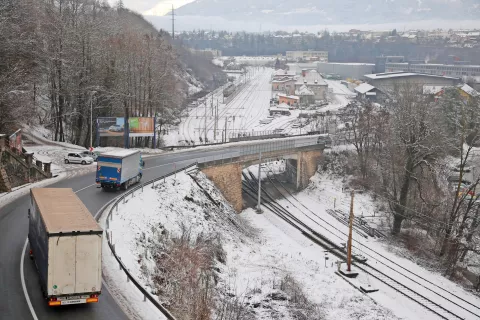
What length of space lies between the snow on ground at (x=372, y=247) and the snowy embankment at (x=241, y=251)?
5.75 feet

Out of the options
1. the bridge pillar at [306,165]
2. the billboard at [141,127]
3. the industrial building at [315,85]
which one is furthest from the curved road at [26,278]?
the industrial building at [315,85]

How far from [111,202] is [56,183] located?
7.18 meters

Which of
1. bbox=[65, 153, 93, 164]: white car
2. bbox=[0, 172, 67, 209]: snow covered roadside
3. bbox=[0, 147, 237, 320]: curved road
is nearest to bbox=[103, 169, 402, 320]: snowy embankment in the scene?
bbox=[0, 147, 237, 320]: curved road

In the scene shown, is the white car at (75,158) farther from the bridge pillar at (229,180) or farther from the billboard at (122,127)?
the bridge pillar at (229,180)

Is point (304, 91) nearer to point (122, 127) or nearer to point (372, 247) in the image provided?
point (122, 127)

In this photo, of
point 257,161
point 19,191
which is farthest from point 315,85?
point 19,191

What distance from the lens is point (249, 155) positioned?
52156mm

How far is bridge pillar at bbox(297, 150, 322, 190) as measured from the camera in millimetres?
61719

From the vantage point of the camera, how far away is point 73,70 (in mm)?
54125

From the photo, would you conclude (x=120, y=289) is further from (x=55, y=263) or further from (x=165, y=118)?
(x=165, y=118)

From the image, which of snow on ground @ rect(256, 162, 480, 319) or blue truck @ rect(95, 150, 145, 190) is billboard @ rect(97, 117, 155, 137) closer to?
snow on ground @ rect(256, 162, 480, 319)

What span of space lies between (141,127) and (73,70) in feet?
27.2

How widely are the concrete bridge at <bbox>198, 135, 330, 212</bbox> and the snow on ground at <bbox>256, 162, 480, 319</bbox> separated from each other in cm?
192

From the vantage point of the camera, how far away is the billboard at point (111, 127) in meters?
53.9
